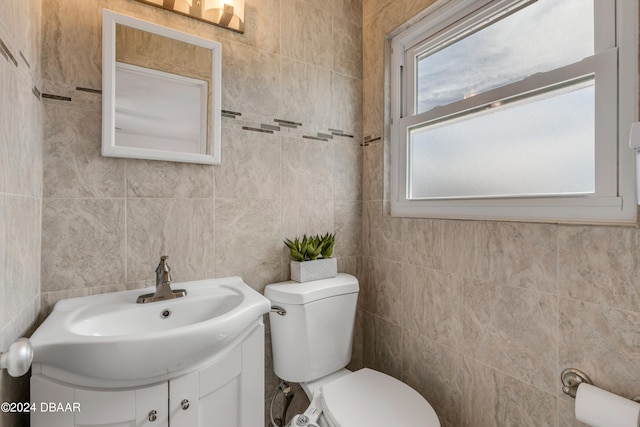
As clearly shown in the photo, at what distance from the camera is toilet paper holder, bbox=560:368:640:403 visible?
0.88 m

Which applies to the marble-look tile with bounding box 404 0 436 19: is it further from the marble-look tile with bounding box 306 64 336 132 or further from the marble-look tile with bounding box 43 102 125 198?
the marble-look tile with bounding box 43 102 125 198

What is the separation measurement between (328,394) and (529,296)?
2.52 feet

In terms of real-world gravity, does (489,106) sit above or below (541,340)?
above

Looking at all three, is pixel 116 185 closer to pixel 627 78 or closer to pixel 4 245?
pixel 4 245

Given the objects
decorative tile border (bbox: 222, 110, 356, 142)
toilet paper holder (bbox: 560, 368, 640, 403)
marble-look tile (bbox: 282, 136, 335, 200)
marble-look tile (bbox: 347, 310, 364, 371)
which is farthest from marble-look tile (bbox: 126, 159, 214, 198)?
toilet paper holder (bbox: 560, 368, 640, 403)

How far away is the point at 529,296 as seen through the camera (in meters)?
1.01

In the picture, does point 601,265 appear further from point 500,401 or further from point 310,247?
point 310,247

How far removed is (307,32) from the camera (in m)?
1.53

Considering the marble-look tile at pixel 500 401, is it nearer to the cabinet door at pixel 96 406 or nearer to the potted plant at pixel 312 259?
the potted plant at pixel 312 259

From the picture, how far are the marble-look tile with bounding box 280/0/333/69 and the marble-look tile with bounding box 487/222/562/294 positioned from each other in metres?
1.14

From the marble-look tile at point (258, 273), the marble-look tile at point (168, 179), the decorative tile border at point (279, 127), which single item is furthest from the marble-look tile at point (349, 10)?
the marble-look tile at point (258, 273)

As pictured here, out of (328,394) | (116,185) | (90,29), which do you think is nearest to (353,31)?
(90,29)

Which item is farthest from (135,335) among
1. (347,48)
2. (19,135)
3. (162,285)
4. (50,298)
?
(347,48)

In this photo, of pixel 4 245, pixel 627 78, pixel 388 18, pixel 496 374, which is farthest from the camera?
pixel 388 18
